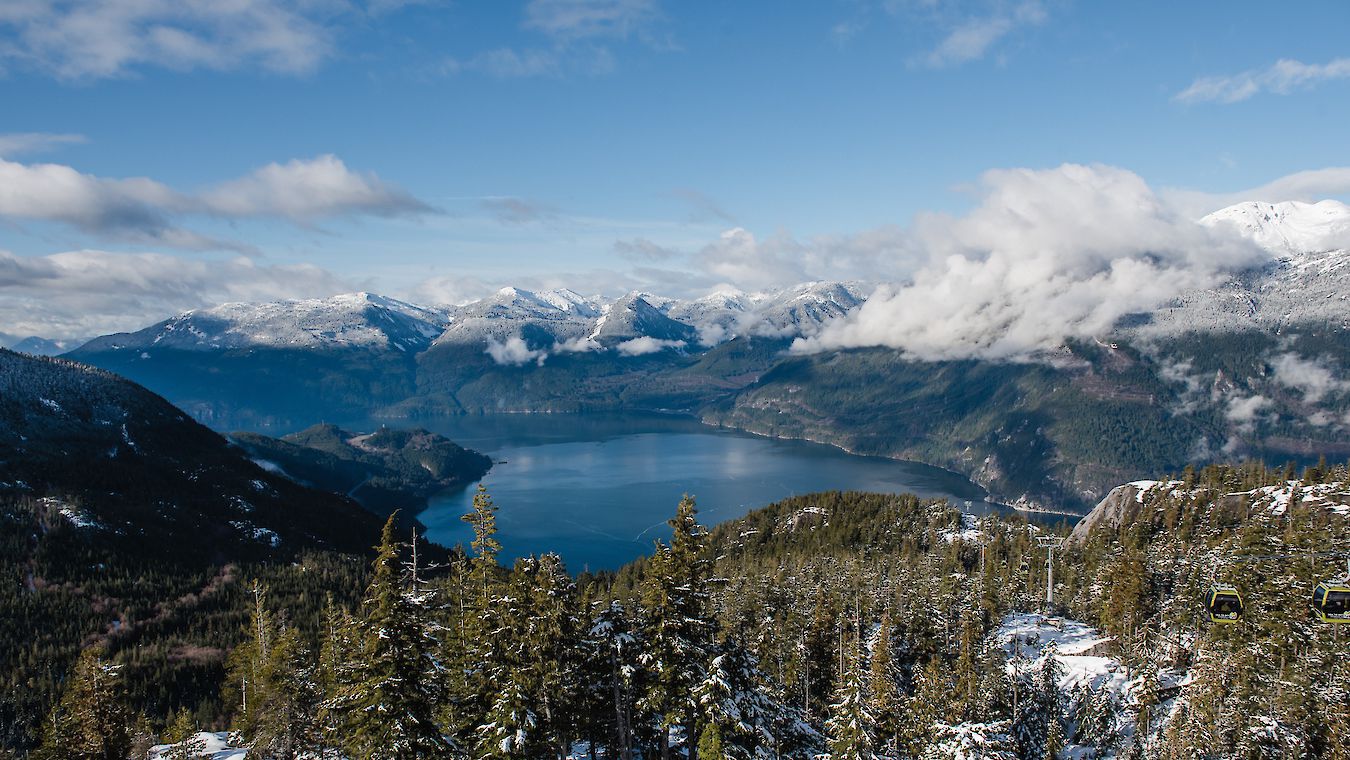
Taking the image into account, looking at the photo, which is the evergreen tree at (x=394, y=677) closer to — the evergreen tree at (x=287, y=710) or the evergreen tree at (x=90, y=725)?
the evergreen tree at (x=287, y=710)

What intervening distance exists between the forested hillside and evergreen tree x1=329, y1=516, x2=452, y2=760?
8 centimetres

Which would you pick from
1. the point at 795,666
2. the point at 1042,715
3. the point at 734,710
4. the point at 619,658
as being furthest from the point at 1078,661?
the point at 619,658

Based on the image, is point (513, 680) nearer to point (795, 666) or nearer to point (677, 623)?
point (677, 623)

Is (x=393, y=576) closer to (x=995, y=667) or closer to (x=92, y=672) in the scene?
(x=92, y=672)

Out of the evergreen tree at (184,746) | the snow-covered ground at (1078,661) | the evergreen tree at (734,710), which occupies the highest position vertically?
the evergreen tree at (734,710)

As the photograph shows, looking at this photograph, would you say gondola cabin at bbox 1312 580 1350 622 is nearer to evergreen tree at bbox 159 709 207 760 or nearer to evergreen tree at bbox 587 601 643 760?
evergreen tree at bbox 587 601 643 760

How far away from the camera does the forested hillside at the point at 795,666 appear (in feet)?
96.8

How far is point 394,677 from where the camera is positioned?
28219 millimetres

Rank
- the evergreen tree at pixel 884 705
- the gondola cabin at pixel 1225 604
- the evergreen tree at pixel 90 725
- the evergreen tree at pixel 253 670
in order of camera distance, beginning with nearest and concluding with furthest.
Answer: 1. the evergreen tree at pixel 90 725
2. the evergreen tree at pixel 884 705
3. the evergreen tree at pixel 253 670
4. the gondola cabin at pixel 1225 604

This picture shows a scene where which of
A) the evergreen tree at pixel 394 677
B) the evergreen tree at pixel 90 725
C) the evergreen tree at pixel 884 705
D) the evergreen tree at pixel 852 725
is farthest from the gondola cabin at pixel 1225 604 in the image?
the evergreen tree at pixel 90 725

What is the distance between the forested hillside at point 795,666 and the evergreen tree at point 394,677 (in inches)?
3.3

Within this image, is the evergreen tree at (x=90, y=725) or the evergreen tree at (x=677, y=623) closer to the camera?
the evergreen tree at (x=677, y=623)

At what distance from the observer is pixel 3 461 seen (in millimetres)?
170000

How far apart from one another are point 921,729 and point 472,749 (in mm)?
23847
